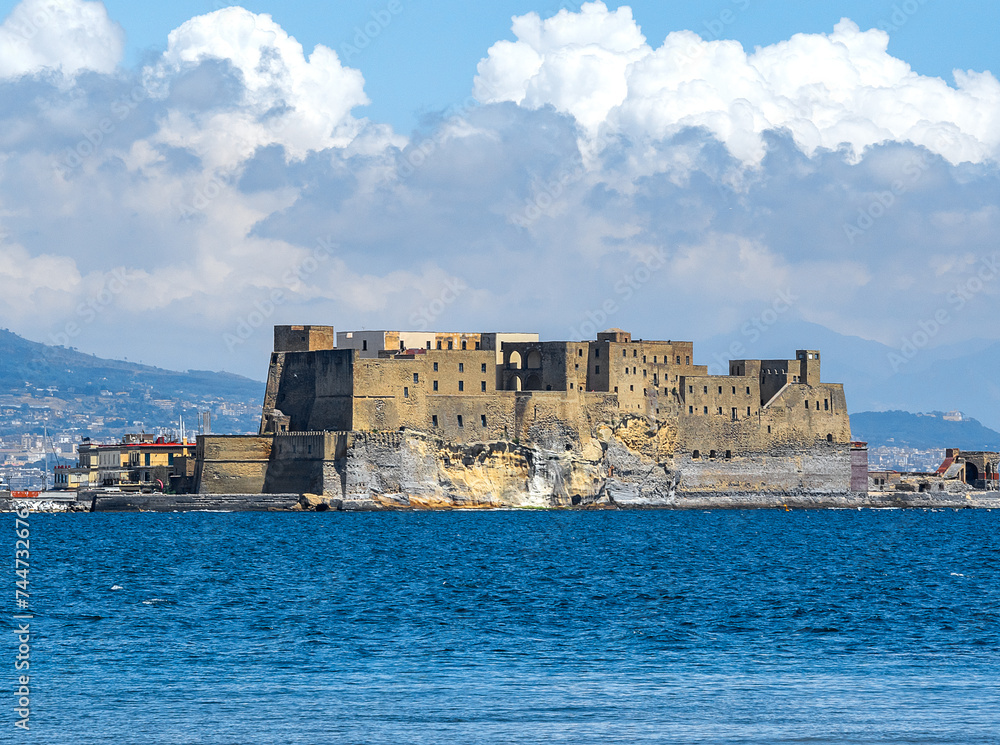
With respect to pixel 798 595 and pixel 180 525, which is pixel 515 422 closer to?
pixel 180 525

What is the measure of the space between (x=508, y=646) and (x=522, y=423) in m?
70.1

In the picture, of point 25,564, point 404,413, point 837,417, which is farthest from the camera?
point 837,417

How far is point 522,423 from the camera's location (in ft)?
335

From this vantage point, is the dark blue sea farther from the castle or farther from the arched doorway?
the arched doorway

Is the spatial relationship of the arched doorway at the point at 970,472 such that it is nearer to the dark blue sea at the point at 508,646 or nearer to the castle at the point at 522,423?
the castle at the point at 522,423

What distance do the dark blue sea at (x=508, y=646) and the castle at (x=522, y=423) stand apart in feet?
112

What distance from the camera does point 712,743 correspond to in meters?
22.8

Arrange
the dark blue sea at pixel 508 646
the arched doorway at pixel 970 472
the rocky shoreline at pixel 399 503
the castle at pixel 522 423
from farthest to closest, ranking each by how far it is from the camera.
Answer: the arched doorway at pixel 970 472 < the castle at pixel 522 423 < the rocky shoreline at pixel 399 503 < the dark blue sea at pixel 508 646

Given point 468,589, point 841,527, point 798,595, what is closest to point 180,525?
point 841,527

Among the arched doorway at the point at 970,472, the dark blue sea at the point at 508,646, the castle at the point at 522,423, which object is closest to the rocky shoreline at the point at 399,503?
the castle at the point at 522,423

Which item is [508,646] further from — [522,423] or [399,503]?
[522,423]

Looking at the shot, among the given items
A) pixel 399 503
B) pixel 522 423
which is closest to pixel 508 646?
pixel 399 503

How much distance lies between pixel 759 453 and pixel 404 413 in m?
27.4

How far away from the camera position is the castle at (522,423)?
97.5m
